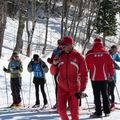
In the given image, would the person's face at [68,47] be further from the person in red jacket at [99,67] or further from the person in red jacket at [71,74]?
the person in red jacket at [99,67]

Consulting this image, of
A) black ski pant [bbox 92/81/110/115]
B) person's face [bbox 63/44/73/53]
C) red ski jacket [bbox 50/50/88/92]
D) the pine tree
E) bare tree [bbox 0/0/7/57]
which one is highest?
the pine tree

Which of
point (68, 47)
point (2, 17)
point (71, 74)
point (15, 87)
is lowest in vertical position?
point (71, 74)

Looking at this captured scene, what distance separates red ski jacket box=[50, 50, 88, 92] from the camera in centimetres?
819

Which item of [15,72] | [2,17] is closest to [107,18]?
[2,17]

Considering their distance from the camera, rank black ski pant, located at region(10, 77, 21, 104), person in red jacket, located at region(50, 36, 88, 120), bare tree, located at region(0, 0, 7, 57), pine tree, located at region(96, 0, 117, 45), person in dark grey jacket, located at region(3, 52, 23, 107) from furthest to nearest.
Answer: pine tree, located at region(96, 0, 117, 45) < bare tree, located at region(0, 0, 7, 57) < black ski pant, located at region(10, 77, 21, 104) < person in dark grey jacket, located at region(3, 52, 23, 107) < person in red jacket, located at region(50, 36, 88, 120)

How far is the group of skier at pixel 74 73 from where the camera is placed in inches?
323

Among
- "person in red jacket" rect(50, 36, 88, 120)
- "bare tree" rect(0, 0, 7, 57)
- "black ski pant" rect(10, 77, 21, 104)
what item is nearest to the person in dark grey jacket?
"black ski pant" rect(10, 77, 21, 104)

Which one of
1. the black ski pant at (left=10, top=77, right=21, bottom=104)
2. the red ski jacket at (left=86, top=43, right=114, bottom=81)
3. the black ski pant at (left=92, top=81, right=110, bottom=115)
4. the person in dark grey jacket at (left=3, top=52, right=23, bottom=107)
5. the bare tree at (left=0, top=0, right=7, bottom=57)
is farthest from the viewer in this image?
the bare tree at (left=0, top=0, right=7, bottom=57)

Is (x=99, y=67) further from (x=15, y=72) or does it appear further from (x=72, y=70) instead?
(x=15, y=72)

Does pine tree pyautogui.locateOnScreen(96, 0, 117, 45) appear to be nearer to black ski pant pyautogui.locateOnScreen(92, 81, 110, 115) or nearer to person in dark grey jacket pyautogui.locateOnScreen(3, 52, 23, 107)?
person in dark grey jacket pyautogui.locateOnScreen(3, 52, 23, 107)

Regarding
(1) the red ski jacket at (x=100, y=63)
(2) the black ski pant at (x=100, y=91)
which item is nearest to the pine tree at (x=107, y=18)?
(2) the black ski pant at (x=100, y=91)

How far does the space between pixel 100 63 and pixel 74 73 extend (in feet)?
7.46

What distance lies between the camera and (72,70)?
8.22 metres

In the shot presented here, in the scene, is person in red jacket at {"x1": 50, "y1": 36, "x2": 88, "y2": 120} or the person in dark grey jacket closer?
person in red jacket at {"x1": 50, "y1": 36, "x2": 88, "y2": 120}
